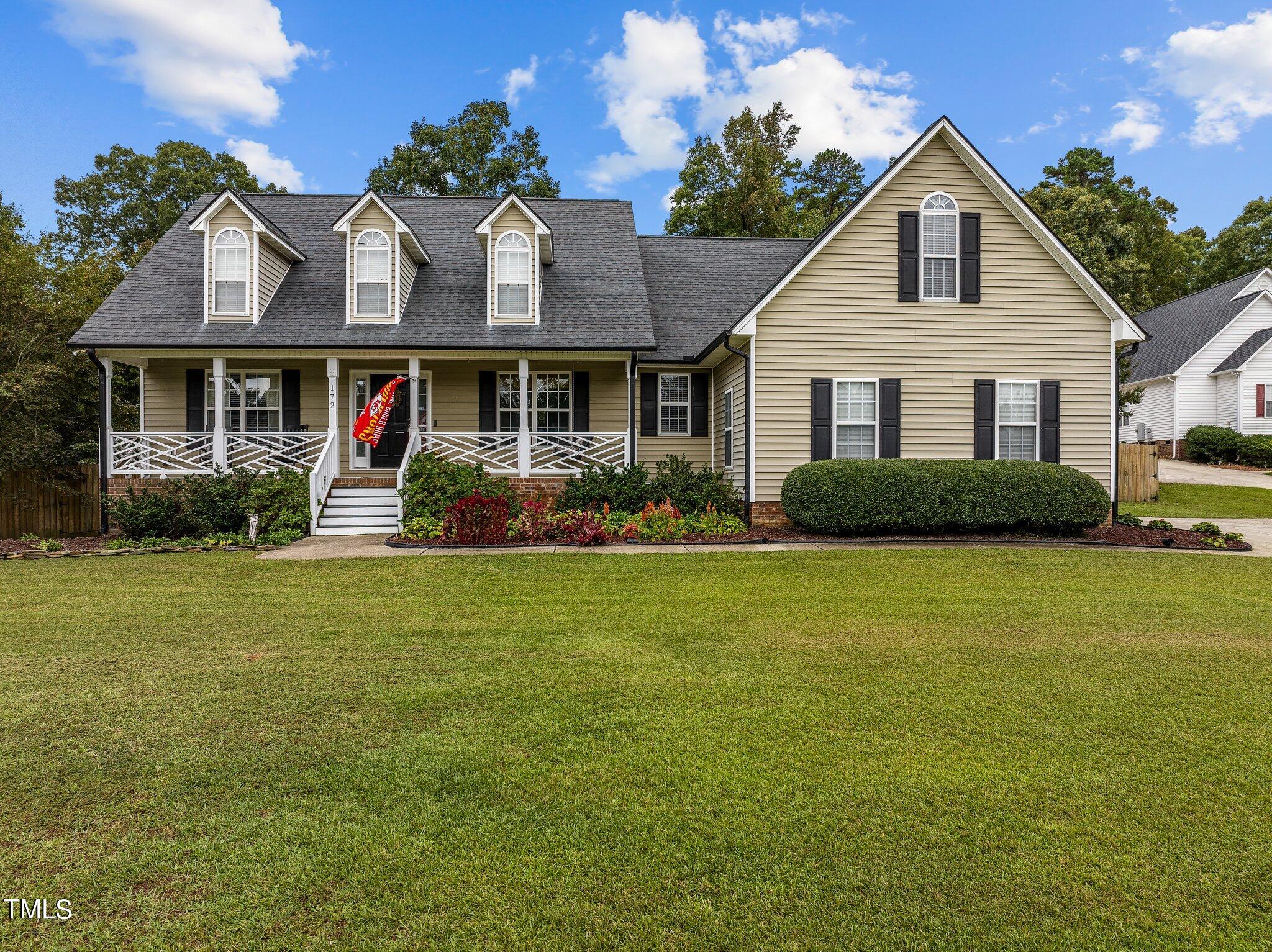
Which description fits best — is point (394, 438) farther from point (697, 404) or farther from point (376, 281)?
point (697, 404)

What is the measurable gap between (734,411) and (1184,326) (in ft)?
97.1

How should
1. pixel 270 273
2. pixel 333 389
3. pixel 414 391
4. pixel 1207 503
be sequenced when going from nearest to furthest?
pixel 333 389
pixel 414 391
pixel 270 273
pixel 1207 503

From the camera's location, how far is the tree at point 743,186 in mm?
29656

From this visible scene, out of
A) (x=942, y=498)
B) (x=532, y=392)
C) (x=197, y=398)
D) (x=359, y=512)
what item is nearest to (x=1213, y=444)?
(x=942, y=498)

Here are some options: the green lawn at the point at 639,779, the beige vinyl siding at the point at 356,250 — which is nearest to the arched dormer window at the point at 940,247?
the green lawn at the point at 639,779

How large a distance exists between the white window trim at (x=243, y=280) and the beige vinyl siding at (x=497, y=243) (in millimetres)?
5234

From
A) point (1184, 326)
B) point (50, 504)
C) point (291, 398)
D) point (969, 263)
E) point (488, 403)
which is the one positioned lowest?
point (50, 504)

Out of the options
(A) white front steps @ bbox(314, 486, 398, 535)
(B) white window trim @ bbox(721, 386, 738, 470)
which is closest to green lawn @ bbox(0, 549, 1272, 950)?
(A) white front steps @ bbox(314, 486, 398, 535)

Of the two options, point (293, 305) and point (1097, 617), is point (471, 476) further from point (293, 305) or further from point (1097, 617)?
point (1097, 617)

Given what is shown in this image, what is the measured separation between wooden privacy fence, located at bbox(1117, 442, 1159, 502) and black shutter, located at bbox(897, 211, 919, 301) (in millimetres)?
10964

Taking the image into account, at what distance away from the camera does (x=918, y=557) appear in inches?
397

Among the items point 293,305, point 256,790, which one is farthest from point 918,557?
point 293,305

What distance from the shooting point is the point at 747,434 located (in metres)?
13.3

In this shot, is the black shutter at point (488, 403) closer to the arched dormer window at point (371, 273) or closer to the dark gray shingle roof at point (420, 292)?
the dark gray shingle roof at point (420, 292)
